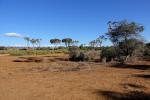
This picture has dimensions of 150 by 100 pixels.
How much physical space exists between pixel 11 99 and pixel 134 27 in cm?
2389

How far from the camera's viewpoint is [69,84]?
12.9 meters

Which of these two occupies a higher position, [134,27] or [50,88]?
[134,27]

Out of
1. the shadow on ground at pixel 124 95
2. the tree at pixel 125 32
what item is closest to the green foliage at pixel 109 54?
the tree at pixel 125 32

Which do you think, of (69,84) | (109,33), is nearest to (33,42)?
(109,33)

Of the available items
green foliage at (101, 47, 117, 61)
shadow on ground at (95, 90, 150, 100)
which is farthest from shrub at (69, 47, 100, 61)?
A: shadow on ground at (95, 90, 150, 100)

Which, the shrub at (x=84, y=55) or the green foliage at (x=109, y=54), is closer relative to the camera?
the green foliage at (x=109, y=54)

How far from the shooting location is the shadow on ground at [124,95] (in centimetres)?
994

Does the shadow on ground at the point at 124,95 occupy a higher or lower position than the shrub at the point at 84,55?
lower

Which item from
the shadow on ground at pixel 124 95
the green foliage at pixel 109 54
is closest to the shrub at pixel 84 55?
the green foliage at pixel 109 54

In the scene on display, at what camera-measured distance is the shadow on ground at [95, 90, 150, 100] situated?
994 cm

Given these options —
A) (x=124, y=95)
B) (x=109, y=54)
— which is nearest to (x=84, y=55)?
(x=109, y=54)

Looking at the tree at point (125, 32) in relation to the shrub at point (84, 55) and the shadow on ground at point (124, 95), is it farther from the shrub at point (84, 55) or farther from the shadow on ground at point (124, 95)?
the shadow on ground at point (124, 95)

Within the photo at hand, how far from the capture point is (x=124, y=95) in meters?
10.4

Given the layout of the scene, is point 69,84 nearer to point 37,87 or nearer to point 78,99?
point 37,87
